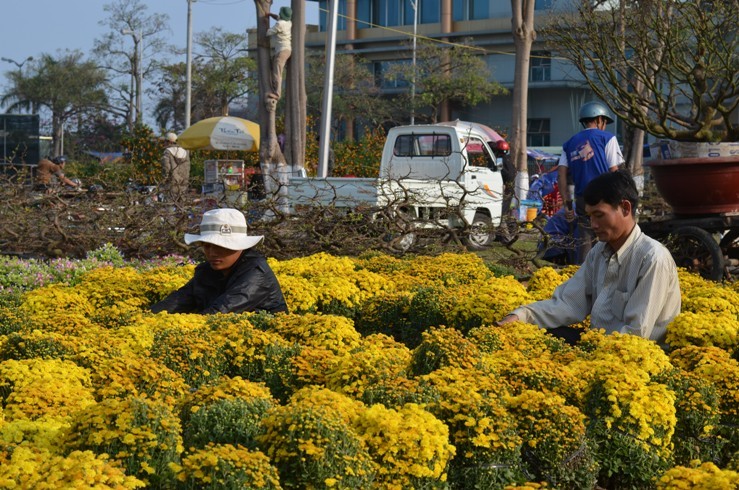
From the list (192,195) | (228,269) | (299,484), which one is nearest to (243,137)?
(192,195)

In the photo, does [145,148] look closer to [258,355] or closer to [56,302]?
[56,302]

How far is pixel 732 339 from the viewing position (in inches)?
214

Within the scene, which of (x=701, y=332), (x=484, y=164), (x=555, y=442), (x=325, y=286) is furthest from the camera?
(x=484, y=164)

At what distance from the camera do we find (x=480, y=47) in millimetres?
58469

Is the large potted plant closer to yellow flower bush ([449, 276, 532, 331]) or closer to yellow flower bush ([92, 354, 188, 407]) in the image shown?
Result: yellow flower bush ([449, 276, 532, 331])

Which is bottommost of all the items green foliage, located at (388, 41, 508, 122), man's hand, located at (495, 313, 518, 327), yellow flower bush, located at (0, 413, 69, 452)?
yellow flower bush, located at (0, 413, 69, 452)

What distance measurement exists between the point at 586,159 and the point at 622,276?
490 centimetres

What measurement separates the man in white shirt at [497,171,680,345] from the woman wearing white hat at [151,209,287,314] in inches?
60.6

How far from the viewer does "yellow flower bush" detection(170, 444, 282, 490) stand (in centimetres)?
303

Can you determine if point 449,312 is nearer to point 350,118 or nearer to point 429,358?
point 429,358

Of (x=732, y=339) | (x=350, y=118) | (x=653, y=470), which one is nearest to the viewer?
(x=653, y=470)

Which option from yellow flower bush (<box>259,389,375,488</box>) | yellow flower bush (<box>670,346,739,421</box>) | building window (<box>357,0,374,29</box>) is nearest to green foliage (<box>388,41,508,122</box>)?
building window (<box>357,0,374,29</box>)

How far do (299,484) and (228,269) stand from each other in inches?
130

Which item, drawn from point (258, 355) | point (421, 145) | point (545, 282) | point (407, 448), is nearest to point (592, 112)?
point (545, 282)
